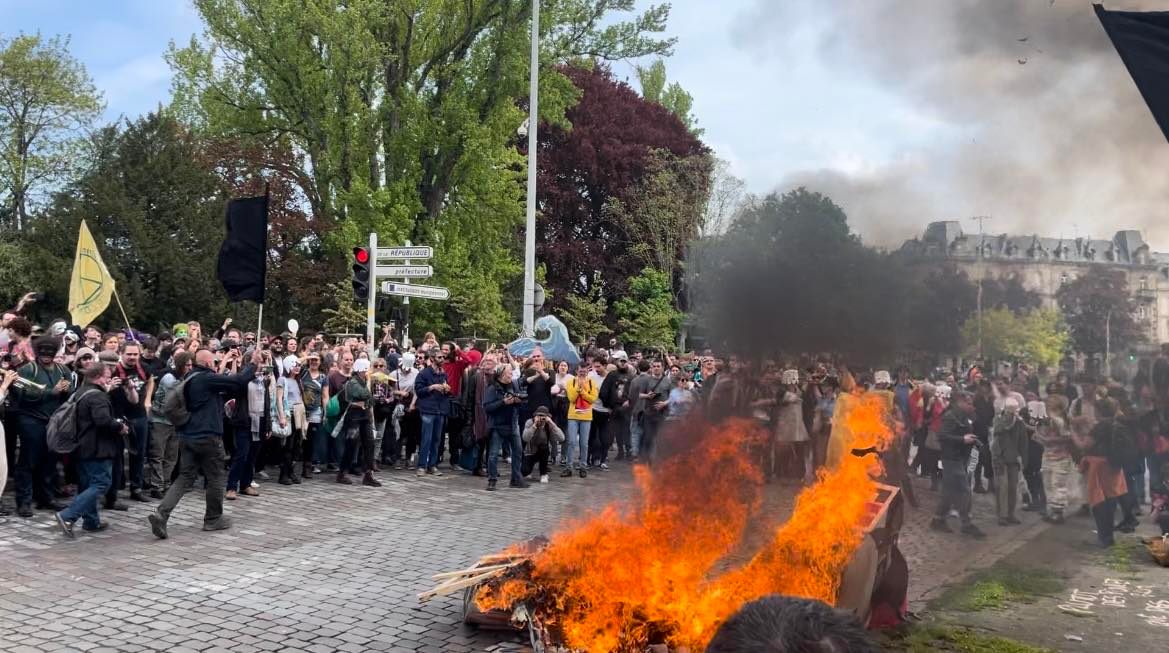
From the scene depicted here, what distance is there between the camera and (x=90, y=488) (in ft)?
27.5

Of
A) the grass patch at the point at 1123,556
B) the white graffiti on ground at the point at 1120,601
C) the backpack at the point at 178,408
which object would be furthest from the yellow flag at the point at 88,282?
the grass patch at the point at 1123,556

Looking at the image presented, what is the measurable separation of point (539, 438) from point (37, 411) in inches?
240

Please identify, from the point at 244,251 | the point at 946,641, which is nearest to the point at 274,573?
the point at 946,641

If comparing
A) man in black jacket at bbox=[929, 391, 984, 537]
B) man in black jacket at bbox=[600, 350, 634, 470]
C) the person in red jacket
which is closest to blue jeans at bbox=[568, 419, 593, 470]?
man in black jacket at bbox=[600, 350, 634, 470]

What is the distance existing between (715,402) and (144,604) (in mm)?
4438

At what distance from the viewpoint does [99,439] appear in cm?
847

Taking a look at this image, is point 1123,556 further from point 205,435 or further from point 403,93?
point 403,93

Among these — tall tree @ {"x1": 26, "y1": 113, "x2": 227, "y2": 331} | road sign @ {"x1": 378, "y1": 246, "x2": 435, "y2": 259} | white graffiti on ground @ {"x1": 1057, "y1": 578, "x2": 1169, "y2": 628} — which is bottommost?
white graffiti on ground @ {"x1": 1057, "y1": 578, "x2": 1169, "y2": 628}

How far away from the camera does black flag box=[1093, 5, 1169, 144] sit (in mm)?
4824

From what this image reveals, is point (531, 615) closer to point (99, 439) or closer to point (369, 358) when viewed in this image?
point (99, 439)

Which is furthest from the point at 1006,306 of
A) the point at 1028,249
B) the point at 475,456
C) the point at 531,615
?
the point at 475,456

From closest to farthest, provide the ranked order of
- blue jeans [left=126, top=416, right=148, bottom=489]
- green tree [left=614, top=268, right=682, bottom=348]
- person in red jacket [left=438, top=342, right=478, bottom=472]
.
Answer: blue jeans [left=126, top=416, right=148, bottom=489]
person in red jacket [left=438, top=342, right=478, bottom=472]
green tree [left=614, top=268, right=682, bottom=348]

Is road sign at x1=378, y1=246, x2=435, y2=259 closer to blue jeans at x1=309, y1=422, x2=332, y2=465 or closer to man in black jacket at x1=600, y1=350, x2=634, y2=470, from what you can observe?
blue jeans at x1=309, y1=422, x2=332, y2=465

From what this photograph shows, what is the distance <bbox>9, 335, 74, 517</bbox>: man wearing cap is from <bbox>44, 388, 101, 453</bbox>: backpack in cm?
56
